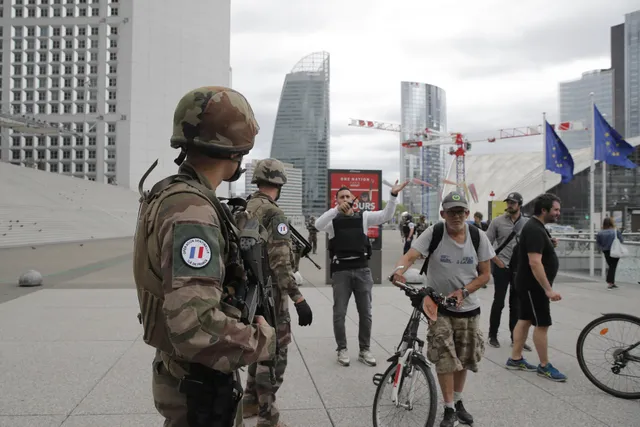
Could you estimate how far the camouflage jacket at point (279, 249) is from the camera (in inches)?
144

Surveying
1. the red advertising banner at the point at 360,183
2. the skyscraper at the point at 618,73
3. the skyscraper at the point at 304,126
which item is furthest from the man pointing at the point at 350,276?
the skyscraper at the point at 618,73

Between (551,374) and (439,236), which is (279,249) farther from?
(551,374)

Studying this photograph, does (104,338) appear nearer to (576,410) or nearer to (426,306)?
(426,306)

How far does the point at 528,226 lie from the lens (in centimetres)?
Result: 482

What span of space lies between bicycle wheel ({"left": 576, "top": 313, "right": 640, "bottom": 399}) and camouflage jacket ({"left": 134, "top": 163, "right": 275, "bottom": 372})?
399cm

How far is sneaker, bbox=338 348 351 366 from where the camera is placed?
501 cm

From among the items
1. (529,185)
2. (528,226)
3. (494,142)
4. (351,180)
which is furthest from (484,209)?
(528,226)

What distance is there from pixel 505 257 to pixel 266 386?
4246 millimetres

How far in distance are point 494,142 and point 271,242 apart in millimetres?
112115

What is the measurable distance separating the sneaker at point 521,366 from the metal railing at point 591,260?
858 centimetres

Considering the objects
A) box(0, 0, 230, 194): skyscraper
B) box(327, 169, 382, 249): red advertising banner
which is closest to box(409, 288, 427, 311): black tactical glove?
box(327, 169, 382, 249): red advertising banner

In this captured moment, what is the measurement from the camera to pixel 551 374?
4621mm

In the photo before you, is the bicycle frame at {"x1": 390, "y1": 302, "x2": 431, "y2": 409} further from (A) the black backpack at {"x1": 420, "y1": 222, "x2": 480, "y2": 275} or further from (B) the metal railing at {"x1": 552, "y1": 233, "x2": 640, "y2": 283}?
(B) the metal railing at {"x1": 552, "y1": 233, "x2": 640, "y2": 283}

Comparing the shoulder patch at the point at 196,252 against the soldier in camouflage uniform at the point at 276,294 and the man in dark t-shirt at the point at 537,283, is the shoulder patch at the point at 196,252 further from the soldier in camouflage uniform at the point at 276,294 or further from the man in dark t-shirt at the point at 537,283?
the man in dark t-shirt at the point at 537,283
